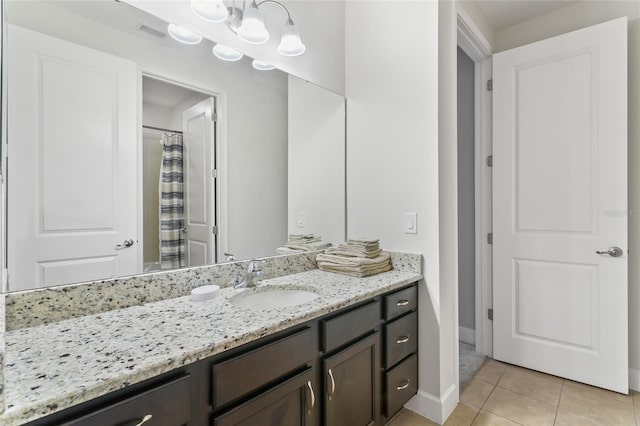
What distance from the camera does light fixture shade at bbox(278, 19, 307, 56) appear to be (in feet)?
5.37

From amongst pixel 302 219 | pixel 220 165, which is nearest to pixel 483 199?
pixel 302 219

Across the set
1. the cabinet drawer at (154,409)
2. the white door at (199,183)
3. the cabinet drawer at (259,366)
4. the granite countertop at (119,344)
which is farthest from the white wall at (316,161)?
the cabinet drawer at (154,409)

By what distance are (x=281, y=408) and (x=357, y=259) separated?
2.78ft

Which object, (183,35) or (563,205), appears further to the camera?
(563,205)

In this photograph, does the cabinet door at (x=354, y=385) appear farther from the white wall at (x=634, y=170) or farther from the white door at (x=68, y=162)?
the white wall at (x=634, y=170)

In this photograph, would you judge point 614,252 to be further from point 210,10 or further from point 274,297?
point 210,10

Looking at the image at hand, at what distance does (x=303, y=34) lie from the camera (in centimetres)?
188

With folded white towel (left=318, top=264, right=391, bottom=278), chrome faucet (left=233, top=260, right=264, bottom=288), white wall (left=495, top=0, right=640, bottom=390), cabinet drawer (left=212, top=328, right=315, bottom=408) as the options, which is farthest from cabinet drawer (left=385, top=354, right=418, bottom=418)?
white wall (left=495, top=0, right=640, bottom=390)

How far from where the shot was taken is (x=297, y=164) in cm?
194

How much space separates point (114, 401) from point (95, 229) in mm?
659

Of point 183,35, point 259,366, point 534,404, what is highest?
point 183,35

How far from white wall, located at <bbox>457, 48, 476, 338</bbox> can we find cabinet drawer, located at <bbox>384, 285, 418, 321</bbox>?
3.93ft

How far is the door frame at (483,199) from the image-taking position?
2506 mm

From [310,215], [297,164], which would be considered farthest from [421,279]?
[297,164]
